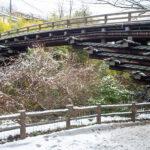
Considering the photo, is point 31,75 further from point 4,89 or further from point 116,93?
point 116,93

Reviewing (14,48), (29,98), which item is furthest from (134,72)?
(14,48)

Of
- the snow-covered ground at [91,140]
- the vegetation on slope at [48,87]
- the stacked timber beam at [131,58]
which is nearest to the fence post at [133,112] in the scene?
the stacked timber beam at [131,58]

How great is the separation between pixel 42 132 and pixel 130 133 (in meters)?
3.70

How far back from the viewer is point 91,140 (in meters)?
14.1

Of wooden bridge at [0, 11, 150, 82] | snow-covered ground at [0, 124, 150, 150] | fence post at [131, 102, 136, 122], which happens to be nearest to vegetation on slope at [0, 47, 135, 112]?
wooden bridge at [0, 11, 150, 82]

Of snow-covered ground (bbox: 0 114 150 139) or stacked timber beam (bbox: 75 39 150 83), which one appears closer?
snow-covered ground (bbox: 0 114 150 139)

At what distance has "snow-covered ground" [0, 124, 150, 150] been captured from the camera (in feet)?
41.7

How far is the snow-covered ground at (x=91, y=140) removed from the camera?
12.7 metres

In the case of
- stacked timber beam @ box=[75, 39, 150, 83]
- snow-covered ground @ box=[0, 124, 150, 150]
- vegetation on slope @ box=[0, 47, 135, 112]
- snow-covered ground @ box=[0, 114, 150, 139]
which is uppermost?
stacked timber beam @ box=[75, 39, 150, 83]

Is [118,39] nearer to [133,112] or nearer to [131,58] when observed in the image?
[131,58]

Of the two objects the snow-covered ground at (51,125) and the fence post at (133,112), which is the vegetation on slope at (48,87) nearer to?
the snow-covered ground at (51,125)

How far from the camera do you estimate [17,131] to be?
46.6 feet

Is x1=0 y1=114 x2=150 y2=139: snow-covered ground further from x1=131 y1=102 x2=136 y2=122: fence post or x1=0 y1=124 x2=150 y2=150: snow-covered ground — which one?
x1=0 y1=124 x2=150 y2=150: snow-covered ground

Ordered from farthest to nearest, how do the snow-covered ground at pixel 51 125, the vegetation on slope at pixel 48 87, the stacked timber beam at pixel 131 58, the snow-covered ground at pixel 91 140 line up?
the vegetation on slope at pixel 48 87 < the stacked timber beam at pixel 131 58 < the snow-covered ground at pixel 51 125 < the snow-covered ground at pixel 91 140
